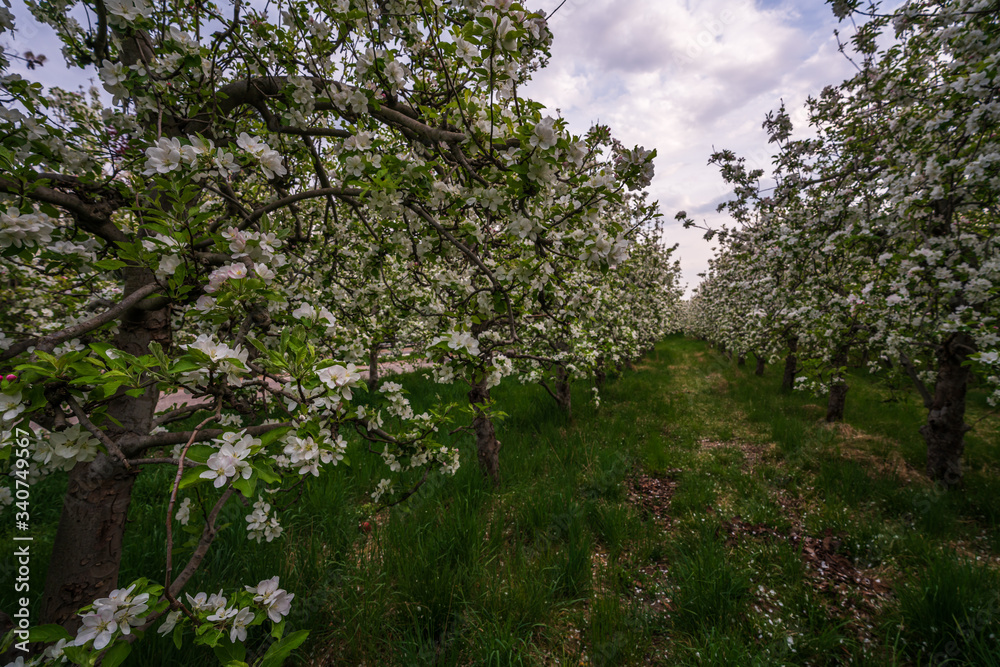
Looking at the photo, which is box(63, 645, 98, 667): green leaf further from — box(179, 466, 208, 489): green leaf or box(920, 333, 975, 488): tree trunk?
box(920, 333, 975, 488): tree trunk

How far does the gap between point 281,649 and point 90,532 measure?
1429 mm

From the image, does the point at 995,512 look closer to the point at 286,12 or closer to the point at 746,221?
the point at 746,221

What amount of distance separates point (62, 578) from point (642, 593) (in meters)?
3.61

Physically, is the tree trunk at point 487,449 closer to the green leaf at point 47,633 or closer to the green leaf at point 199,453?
the green leaf at point 199,453

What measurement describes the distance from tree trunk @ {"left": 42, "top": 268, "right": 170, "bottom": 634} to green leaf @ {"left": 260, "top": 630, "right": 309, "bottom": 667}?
116 centimetres

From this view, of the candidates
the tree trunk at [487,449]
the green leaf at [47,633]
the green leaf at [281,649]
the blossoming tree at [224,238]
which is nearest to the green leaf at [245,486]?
the blossoming tree at [224,238]

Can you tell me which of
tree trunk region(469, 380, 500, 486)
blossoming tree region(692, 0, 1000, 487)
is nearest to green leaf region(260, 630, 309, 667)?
tree trunk region(469, 380, 500, 486)

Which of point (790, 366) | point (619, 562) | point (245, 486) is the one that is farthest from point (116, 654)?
point (790, 366)

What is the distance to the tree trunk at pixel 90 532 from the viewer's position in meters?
1.69

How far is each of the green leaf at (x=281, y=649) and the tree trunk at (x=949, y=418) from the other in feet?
21.4

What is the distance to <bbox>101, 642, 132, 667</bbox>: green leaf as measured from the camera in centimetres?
93

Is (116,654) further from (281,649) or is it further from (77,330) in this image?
(77,330)

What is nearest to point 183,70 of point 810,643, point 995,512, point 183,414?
point 183,414

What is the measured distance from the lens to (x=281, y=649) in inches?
43.5
